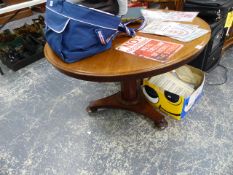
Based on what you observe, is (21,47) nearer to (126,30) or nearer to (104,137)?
(104,137)

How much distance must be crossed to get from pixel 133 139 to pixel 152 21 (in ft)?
2.24

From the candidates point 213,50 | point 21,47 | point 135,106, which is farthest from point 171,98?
point 21,47

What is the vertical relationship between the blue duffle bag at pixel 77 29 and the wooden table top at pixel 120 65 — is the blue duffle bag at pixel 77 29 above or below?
above

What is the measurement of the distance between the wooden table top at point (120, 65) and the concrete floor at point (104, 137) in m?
0.56

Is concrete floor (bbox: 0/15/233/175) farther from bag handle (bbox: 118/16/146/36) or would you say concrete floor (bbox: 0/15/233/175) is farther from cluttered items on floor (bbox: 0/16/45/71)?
bag handle (bbox: 118/16/146/36)

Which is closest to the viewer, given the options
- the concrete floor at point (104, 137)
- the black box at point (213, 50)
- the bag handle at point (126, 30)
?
the bag handle at point (126, 30)

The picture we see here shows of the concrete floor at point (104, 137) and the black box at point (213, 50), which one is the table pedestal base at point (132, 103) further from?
A: the black box at point (213, 50)

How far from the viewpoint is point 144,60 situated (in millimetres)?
776

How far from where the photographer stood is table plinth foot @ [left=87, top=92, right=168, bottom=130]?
1226mm

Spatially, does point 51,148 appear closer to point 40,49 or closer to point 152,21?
point 152,21

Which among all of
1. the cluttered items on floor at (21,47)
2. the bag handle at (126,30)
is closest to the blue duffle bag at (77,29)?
the bag handle at (126,30)

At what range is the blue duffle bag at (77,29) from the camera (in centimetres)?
72

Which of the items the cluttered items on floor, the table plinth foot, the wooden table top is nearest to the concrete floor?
the table plinth foot

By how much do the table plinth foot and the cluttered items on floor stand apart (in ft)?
3.14
